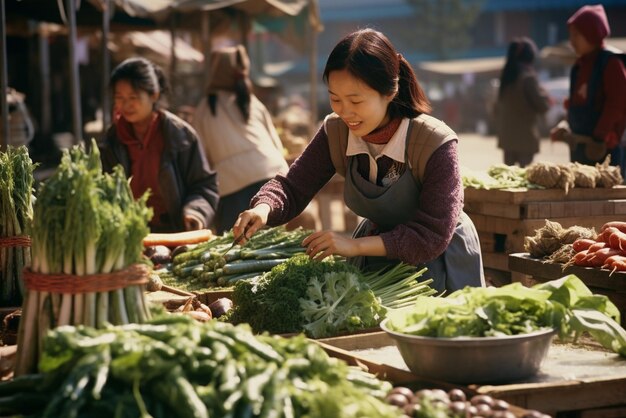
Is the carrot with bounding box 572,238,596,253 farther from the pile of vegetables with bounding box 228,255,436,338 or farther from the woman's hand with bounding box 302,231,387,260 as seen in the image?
the woman's hand with bounding box 302,231,387,260

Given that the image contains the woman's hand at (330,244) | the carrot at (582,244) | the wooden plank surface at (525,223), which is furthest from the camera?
the wooden plank surface at (525,223)

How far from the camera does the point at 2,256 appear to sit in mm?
4176

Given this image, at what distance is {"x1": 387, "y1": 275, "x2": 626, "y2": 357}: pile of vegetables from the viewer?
121 inches

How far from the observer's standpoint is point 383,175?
14.1 feet

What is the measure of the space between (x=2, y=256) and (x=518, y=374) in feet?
7.22

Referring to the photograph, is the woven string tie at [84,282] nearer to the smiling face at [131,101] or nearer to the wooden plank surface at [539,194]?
the smiling face at [131,101]

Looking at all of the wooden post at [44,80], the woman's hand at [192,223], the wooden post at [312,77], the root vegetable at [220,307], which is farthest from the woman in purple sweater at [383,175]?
the wooden post at [44,80]

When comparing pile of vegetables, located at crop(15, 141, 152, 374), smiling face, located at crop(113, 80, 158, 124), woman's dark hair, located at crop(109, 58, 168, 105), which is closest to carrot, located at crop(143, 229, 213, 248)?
smiling face, located at crop(113, 80, 158, 124)

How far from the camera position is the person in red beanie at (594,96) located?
8.48 metres

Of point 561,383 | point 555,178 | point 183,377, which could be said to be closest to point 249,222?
point 561,383

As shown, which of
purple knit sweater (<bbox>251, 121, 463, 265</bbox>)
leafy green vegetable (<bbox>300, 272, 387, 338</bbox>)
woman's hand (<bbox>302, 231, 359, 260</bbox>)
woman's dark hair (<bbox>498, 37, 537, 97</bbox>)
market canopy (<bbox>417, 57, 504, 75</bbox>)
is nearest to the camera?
leafy green vegetable (<bbox>300, 272, 387, 338</bbox>)

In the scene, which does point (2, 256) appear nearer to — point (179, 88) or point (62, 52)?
point (179, 88)

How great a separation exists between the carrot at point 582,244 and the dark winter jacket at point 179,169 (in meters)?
2.26

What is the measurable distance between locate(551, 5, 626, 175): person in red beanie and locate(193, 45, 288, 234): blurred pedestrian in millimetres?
2618
